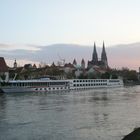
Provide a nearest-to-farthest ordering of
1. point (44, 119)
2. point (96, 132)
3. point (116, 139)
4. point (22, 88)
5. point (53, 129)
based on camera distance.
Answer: point (116, 139), point (96, 132), point (53, 129), point (44, 119), point (22, 88)

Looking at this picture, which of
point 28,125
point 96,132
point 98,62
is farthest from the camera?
point 98,62

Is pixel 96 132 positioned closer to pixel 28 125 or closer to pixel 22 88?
pixel 28 125

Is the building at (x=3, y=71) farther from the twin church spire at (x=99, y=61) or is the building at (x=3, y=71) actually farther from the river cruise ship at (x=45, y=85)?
the twin church spire at (x=99, y=61)

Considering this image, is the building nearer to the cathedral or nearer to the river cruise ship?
the river cruise ship

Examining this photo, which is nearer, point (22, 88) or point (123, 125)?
point (123, 125)

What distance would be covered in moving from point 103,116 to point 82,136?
31.0ft

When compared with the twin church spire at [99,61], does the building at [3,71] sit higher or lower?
lower

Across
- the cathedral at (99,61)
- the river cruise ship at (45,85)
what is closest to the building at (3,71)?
the river cruise ship at (45,85)

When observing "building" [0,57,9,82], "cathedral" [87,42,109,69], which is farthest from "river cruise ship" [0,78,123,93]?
"cathedral" [87,42,109,69]

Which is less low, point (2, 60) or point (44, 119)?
point (2, 60)

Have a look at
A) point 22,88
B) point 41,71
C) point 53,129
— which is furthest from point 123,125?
point 41,71

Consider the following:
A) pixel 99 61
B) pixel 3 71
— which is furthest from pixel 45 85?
pixel 99 61

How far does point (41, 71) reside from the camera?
141000mm

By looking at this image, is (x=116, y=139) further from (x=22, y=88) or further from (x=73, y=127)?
(x=22, y=88)
